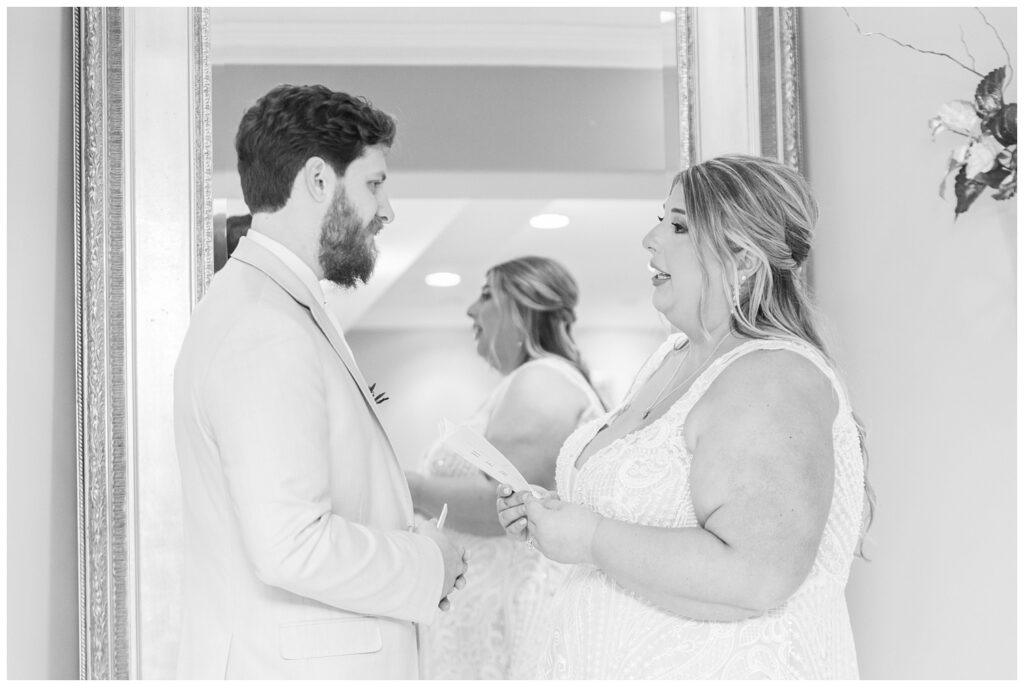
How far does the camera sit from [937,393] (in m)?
2.16

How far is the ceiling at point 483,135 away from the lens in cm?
231

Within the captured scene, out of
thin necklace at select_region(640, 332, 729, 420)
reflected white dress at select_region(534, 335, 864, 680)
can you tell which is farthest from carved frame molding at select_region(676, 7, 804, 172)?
reflected white dress at select_region(534, 335, 864, 680)

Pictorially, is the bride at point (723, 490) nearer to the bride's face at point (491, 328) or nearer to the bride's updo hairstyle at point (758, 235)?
the bride's updo hairstyle at point (758, 235)

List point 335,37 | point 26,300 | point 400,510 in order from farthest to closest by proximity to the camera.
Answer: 1. point 335,37
2. point 26,300
3. point 400,510

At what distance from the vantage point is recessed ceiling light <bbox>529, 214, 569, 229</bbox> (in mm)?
2342

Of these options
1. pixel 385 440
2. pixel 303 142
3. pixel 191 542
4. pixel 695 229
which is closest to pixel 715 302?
pixel 695 229

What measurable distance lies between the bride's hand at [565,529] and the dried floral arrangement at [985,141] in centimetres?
87

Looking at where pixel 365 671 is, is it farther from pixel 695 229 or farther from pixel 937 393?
pixel 937 393

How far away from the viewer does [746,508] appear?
5.05ft

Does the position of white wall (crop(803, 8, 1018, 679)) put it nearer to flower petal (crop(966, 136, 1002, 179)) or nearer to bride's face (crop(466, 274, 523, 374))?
flower petal (crop(966, 136, 1002, 179))

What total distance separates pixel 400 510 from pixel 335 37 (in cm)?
112

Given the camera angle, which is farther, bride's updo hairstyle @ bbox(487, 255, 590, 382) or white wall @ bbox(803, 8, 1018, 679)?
bride's updo hairstyle @ bbox(487, 255, 590, 382)

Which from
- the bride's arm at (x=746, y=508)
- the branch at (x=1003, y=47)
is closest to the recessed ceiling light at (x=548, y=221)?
the bride's arm at (x=746, y=508)

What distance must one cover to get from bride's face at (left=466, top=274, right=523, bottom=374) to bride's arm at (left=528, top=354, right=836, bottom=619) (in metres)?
0.76
